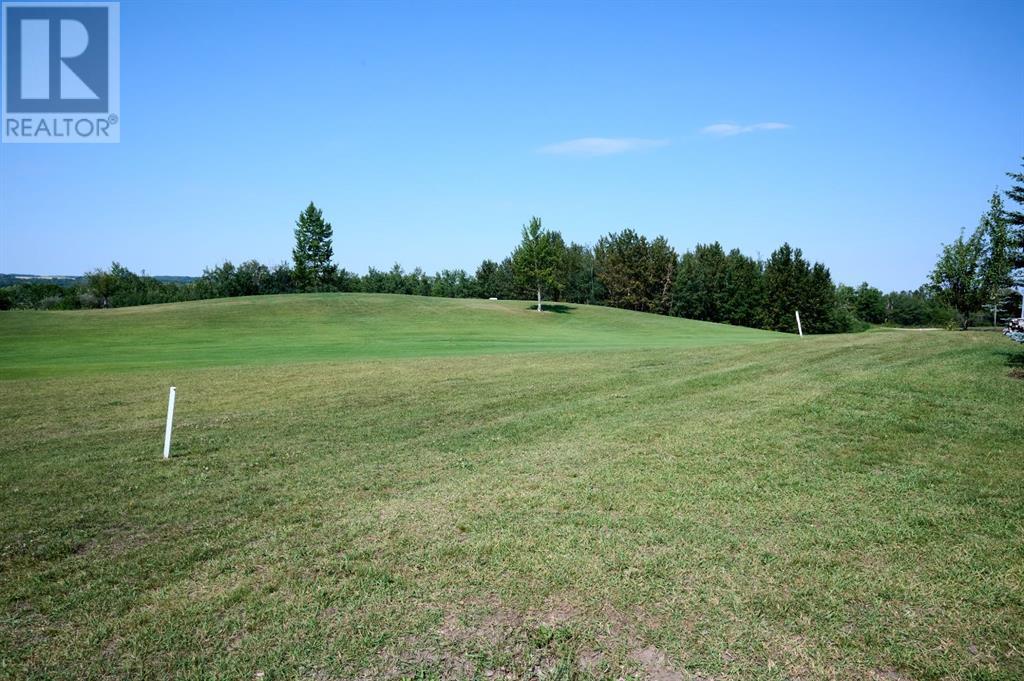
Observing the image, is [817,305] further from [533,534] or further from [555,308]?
[533,534]

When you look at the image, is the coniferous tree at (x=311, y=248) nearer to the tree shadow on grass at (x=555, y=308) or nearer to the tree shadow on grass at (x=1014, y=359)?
the tree shadow on grass at (x=555, y=308)

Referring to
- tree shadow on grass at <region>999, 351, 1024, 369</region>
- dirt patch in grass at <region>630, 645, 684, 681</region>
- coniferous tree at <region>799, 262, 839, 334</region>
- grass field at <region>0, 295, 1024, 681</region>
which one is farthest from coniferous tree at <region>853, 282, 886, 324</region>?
dirt patch in grass at <region>630, 645, 684, 681</region>

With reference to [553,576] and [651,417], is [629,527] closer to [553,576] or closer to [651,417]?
[553,576]

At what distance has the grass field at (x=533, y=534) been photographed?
182 inches

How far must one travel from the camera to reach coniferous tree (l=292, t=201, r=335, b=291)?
315 ft

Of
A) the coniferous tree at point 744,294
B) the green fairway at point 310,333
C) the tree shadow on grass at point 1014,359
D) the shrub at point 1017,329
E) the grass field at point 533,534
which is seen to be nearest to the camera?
the grass field at point 533,534

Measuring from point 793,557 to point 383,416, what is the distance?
9.42 m

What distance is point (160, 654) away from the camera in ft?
15.2

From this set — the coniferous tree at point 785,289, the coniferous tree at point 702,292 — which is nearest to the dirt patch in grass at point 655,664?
the coniferous tree at point 785,289

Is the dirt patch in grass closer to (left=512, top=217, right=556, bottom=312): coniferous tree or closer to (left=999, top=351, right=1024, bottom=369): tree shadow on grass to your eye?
(left=999, top=351, right=1024, bottom=369): tree shadow on grass

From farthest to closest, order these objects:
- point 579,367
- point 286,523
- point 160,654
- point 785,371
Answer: point 579,367 < point 785,371 < point 286,523 < point 160,654

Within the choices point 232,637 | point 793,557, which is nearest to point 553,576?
point 793,557

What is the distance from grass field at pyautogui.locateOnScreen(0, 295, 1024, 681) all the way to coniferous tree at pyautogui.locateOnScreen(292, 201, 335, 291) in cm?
8477

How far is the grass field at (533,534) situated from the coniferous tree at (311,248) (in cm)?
8477
